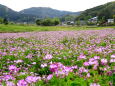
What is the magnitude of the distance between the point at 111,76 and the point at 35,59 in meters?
4.09

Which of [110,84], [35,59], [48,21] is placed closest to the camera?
[110,84]

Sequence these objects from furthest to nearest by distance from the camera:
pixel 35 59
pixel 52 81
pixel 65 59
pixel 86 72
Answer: pixel 35 59, pixel 65 59, pixel 86 72, pixel 52 81

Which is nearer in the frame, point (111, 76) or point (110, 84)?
point (110, 84)

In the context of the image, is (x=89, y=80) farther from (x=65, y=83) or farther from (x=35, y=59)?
(x=35, y=59)

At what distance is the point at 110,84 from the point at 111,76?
38 cm

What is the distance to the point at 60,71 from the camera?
301 centimetres

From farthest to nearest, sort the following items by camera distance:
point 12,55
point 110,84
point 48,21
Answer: point 48,21 → point 12,55 → point 110,84

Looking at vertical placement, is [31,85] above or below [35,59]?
above

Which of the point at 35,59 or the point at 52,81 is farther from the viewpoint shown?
the point at 35,59

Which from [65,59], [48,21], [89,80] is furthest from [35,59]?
[48,21]

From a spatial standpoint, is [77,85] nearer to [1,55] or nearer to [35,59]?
[35,59]

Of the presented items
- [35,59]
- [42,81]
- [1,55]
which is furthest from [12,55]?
[42,81]

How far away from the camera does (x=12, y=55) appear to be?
7699 mm

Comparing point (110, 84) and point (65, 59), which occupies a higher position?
point (110, 84)
